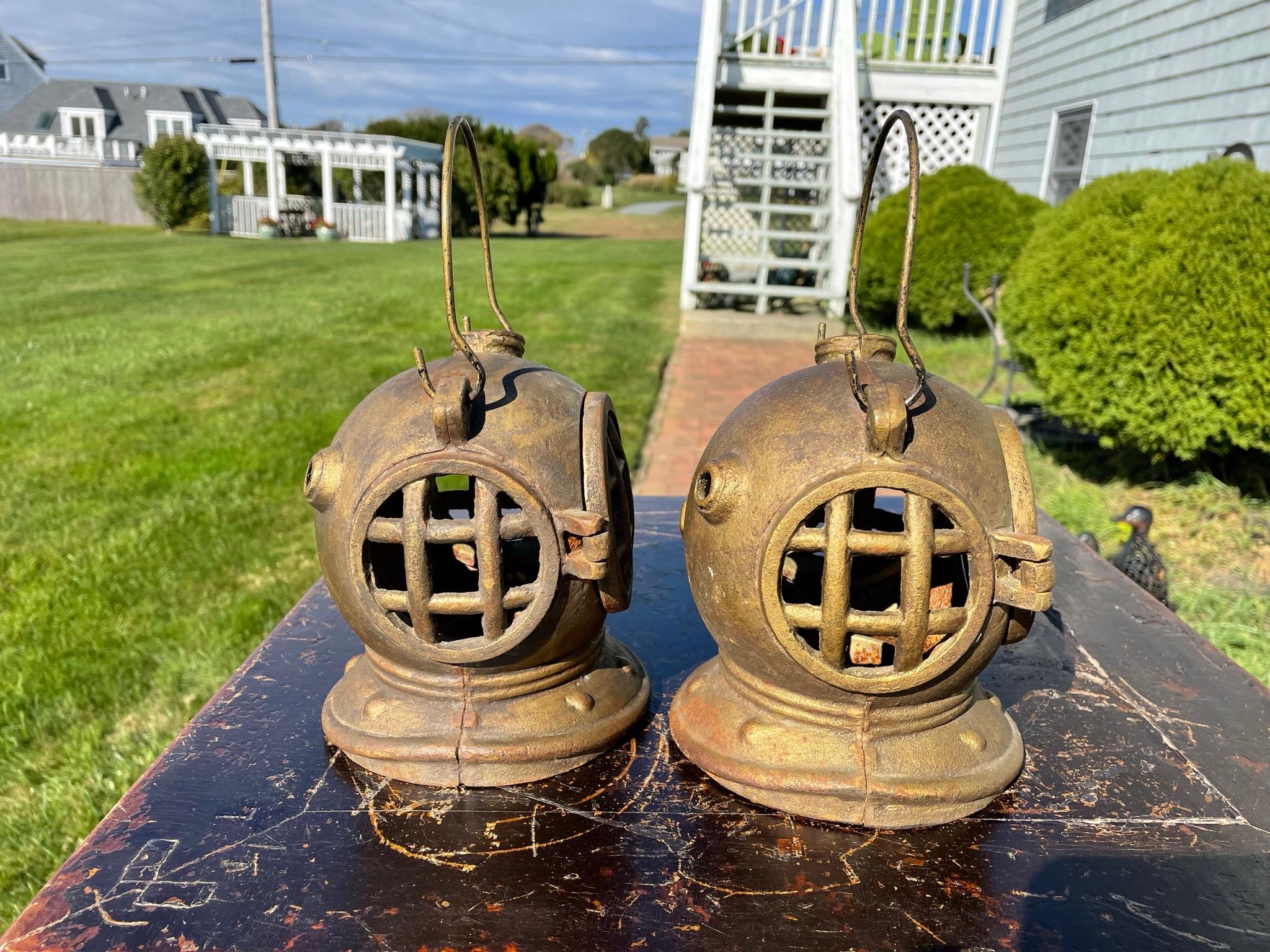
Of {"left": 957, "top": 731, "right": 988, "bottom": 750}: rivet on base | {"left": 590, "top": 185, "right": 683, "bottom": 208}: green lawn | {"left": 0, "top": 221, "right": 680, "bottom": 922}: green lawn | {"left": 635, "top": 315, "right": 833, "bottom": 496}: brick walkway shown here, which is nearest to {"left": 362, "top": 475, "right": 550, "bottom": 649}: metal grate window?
{"left": 957, "top": 731, "right": 988, "bottom": 750}: rivet on base

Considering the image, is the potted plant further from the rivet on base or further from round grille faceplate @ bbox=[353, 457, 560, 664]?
the rivet on base

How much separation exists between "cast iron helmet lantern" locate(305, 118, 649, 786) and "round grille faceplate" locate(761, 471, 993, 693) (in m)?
0.37

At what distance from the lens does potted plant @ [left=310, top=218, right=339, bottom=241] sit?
23.7 metres

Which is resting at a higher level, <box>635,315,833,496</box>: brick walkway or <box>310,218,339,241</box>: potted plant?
<box>310,218,339,241</box>: potted plant

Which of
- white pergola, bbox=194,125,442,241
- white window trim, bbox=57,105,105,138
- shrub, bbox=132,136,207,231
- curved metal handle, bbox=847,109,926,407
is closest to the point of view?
curved metal handle, bbox=847,109,926,407

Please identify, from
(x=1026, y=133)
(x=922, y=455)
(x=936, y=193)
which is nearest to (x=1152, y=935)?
(x=922, y=455)

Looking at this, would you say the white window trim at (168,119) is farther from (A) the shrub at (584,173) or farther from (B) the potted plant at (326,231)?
(A) the shrub at (584,173)

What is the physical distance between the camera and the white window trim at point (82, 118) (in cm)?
3916

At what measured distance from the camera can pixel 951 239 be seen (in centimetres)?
942

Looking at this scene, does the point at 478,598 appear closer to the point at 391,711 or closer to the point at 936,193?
the point at 391,711

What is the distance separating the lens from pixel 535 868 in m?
1.60

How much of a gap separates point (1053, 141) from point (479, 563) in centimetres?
1070

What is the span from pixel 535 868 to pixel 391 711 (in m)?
0.46

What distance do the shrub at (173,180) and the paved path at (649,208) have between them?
2163cm
